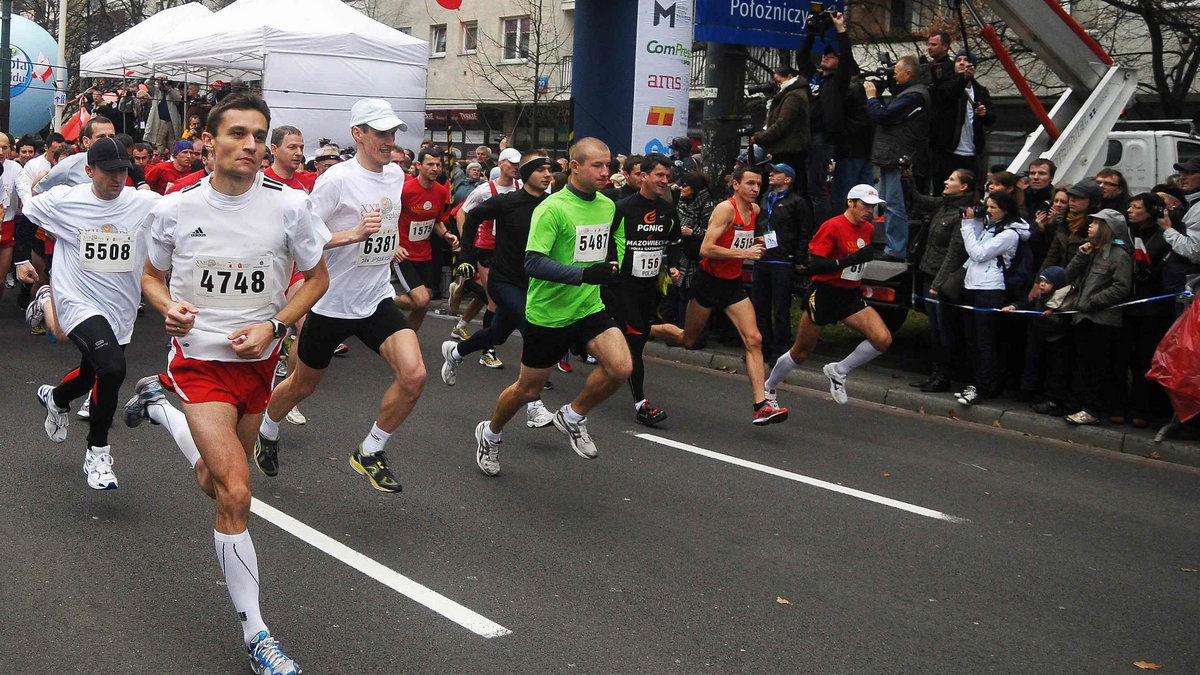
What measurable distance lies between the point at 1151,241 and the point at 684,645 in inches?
267

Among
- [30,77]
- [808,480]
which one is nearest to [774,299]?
[808,480]

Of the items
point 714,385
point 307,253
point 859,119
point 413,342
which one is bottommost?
point 714,385

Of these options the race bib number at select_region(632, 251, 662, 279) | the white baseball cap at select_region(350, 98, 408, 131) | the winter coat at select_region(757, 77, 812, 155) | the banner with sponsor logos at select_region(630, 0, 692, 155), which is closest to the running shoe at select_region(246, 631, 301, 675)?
the white baseball cap at select_region(350, 98, 408, 131)

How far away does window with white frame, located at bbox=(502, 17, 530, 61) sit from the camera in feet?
123

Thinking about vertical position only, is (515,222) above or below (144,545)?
above

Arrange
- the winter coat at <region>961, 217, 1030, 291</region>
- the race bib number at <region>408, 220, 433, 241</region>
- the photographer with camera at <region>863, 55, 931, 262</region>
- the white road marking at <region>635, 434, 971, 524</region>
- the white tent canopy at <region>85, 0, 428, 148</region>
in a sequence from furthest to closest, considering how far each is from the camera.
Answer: the white tent canopy at <region>85, 0, 428, 148</region> → the photographer with camera at <region>863, 55, 931, 262</region> → the race bib number at <region>408, 220, 433, 241</region> → the winter coat at <region>961, 217, 1030, 291</region> → the white road marking at <region>635, 434, 971, 524</region>

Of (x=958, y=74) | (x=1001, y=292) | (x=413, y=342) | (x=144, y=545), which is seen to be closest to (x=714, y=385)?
(x=1001, y=292)

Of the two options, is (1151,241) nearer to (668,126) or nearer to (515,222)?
(515,222)

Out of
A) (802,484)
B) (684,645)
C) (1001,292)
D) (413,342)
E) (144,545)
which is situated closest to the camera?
(684,645)

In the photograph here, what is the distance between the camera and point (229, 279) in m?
4.76

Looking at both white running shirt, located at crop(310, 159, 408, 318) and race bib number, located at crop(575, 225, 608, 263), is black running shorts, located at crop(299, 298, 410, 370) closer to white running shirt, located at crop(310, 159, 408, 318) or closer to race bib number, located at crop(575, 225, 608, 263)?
white running shirt, located at crop(310, 159, 408, 318)

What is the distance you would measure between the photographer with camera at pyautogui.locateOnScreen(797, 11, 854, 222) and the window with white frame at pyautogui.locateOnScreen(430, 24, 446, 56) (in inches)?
1166

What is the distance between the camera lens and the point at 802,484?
7660mm

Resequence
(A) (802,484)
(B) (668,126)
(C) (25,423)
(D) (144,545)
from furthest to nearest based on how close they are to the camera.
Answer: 1. (B) (668,126)
2. (C) (25,423)
3. (A) (802,484)
4. (D) (144,545)
